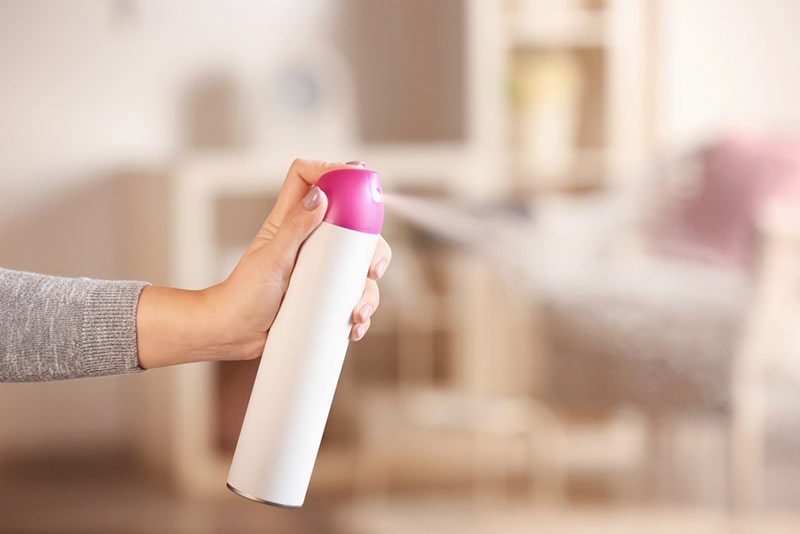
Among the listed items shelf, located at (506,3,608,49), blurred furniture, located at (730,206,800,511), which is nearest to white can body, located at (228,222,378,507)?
blurred furniture, located at (730,206,800,511)

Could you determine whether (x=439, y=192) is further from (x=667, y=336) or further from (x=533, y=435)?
(x=667, y=336)

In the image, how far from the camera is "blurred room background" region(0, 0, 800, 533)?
7.46ft

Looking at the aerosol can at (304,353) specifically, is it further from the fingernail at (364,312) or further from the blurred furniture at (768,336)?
the blurred furniture at (768,336)

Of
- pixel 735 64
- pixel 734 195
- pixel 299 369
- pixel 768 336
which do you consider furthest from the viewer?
pixel 735 64

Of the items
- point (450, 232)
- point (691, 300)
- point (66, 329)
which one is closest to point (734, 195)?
point (691, 300)

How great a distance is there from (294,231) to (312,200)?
0.07 ft

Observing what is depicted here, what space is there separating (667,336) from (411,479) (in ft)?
2.71

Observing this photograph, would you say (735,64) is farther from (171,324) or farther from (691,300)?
(171,324)

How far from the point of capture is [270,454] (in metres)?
0.64

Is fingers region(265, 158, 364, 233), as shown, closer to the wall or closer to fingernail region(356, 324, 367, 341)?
fingernail region(356, 324, 367, 341)

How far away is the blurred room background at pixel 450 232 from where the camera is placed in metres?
2.27

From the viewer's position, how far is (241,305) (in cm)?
70

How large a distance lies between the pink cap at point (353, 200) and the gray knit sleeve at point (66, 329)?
15 cm

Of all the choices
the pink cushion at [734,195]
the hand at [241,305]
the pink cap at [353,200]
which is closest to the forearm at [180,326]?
the hand at [241,305]
